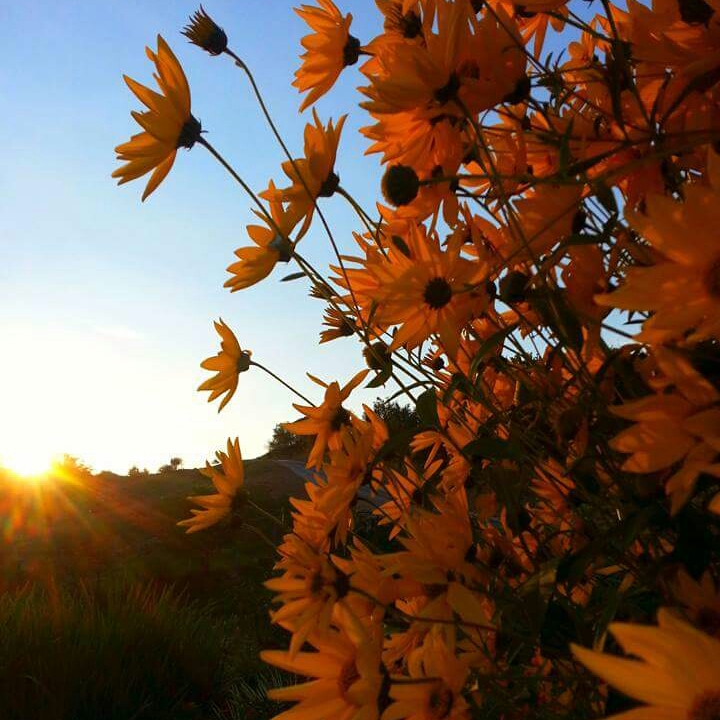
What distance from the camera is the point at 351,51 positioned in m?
1.21

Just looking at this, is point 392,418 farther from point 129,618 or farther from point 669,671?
point 669,671

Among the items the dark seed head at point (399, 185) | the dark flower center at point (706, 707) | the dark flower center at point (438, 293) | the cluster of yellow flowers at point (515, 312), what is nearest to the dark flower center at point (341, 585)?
the cluster of yellow flowers at point (515, 312)

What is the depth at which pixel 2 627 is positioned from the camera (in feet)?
9.46

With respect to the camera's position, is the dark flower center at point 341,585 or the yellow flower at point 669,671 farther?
the dark flower center at point 341,585

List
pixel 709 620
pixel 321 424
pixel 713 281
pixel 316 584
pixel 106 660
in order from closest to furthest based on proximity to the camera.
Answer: pixel 713 281 → pixel 709 620 → pixel 316 584 → pixel 321 424 → pixel 106 660

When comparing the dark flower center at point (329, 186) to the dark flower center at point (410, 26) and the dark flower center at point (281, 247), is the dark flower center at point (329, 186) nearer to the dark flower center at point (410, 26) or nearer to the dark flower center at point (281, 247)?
the dark flower center at point (281, 247)

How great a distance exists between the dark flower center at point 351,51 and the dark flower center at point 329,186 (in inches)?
7.9

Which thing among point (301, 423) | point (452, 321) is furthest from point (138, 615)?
point (452, 321)

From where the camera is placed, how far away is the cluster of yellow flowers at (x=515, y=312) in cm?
66

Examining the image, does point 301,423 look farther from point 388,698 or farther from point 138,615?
point 138,615

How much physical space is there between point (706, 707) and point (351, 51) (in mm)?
1100

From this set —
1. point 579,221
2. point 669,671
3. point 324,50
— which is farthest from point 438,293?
point 669,671

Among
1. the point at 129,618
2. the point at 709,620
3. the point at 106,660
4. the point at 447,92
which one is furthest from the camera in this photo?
the point at 129,618

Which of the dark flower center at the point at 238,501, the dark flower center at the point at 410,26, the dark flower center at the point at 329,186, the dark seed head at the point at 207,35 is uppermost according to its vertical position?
the dark seed head at the point at 207,35
